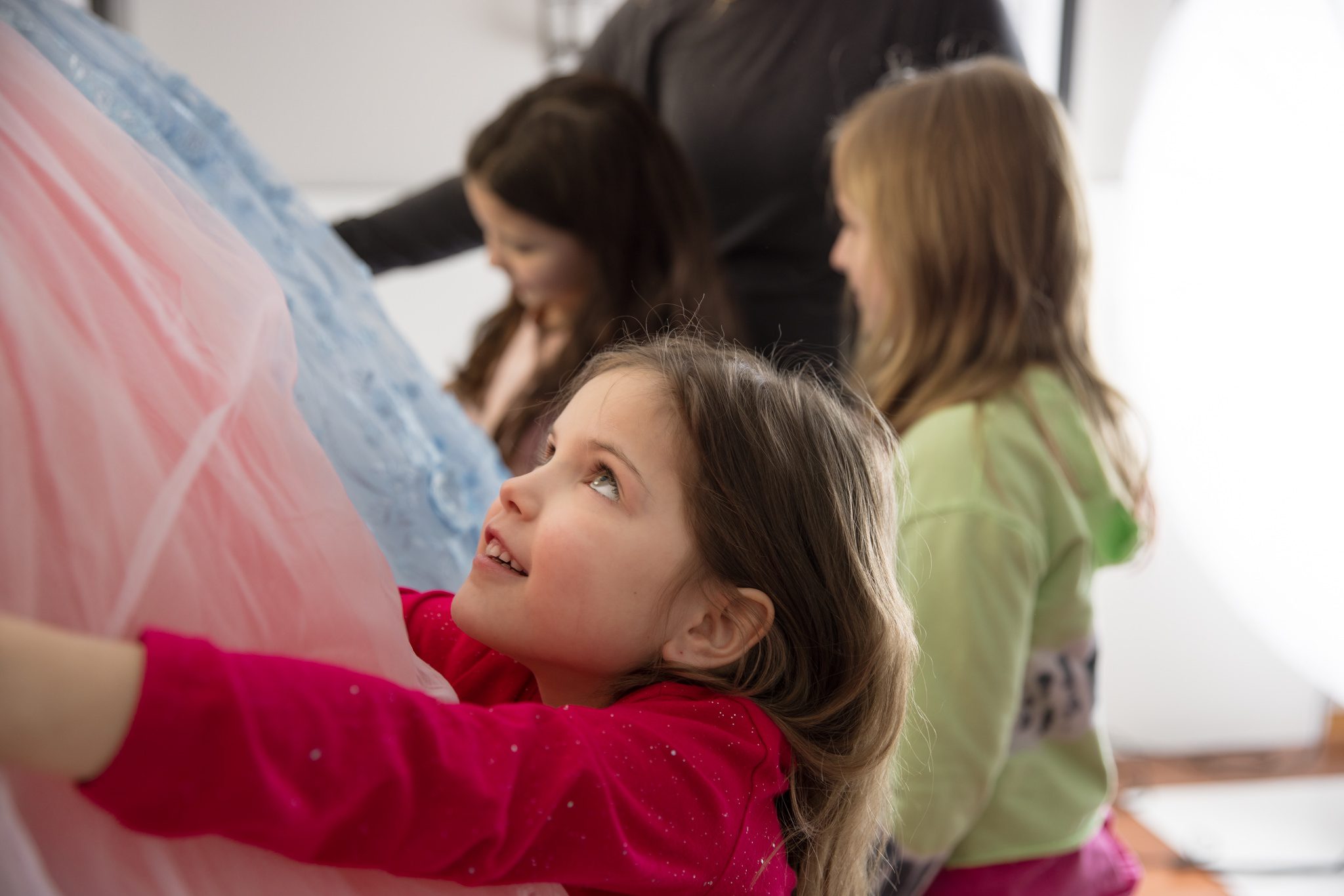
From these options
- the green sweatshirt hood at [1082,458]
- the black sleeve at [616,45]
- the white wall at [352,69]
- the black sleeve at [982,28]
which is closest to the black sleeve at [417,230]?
the black sleeve at [616,45]

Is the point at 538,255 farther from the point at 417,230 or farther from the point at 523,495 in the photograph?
the point at 523,495

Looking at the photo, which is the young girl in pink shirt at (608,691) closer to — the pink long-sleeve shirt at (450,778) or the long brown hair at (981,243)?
the pink long-sleeve shirt at (450,778)

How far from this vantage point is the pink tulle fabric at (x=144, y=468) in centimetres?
39

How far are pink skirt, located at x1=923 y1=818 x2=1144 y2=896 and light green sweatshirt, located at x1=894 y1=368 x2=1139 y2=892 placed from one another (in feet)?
0.03

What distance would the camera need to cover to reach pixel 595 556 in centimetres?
56

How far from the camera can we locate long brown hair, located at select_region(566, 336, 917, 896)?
598 mm

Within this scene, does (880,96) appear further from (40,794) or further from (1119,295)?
(1119,295)

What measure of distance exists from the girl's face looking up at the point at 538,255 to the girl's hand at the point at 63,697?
95 centimetres

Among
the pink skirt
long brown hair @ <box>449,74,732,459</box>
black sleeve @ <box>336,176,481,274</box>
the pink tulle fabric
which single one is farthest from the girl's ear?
black sleeve @ <box>336,176,481,274</box>

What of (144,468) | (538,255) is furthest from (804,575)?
(538,255)

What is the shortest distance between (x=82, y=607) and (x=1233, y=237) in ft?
5.72

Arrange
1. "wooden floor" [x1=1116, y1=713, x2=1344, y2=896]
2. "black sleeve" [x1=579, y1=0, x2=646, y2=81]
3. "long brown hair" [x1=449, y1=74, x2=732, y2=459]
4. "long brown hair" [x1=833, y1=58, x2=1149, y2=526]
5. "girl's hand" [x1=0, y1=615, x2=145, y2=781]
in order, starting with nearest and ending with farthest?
"girl's hand" [x1=0, y1=615, x2=145, y2=781]
"long brown hair" [x1=833, y1=58, x2=1149, y2=526]
"long brown hair" [x1=449, y1=74, x2=732, y2=459]
"black sleeve" [x1=579, y1=0, x2=646, y2=81]
"wooden floor" [x1=1116, y1=713, x2=1344, y2=896]

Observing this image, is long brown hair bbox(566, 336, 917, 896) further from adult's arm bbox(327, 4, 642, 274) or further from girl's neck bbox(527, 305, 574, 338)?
adult's arm bbox(327, 4, 642, 274)

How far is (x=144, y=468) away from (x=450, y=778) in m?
0.16
